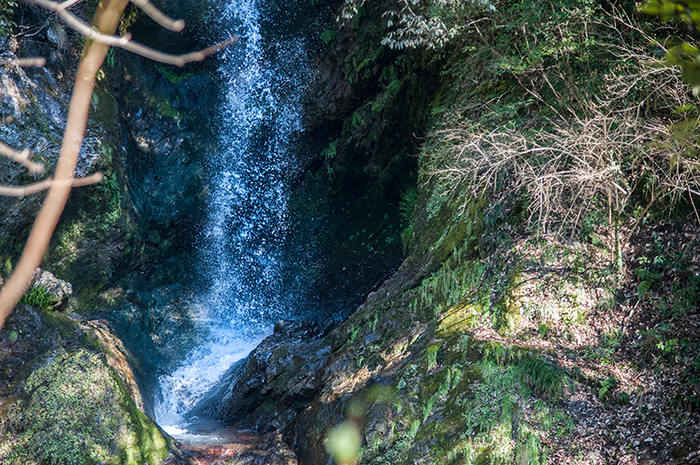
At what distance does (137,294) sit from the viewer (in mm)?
11734

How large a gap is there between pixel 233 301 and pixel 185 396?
3.05 metres

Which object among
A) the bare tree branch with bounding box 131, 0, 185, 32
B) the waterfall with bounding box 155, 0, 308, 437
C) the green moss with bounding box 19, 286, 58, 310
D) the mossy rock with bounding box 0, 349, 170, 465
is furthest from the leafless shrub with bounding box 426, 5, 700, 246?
the waterfall with bounding box 155, 0, 308, 437

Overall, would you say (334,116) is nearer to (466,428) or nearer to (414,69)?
(414,69)

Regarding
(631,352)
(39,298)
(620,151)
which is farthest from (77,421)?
(620,151)

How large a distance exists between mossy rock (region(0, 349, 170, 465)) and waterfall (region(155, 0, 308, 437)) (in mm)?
6286

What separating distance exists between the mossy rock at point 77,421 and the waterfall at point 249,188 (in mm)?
6286

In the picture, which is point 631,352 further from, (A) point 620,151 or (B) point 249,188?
(B) point 249,188

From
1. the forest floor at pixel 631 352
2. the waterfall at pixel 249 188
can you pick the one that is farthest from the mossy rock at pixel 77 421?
the waterfall at pixel 249 188

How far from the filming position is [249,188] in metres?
13.0

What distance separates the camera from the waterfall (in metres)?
12.2

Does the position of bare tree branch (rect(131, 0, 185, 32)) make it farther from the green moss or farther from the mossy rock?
the green moss

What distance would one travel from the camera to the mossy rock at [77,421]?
16.8ft

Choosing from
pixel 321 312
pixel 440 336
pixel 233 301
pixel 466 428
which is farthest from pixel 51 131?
pixel 466 428

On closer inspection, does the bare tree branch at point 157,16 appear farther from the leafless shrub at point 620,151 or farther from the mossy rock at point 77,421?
the mossy rock at point 77,421
